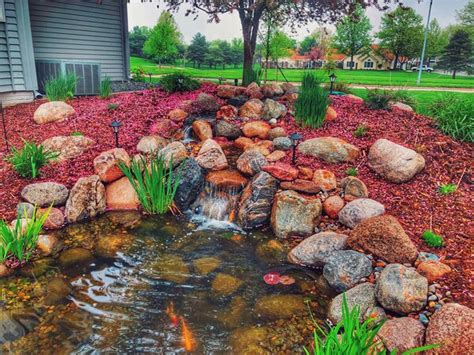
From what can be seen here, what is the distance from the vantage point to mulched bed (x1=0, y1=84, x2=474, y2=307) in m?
4.08

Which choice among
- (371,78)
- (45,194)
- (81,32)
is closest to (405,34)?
(371,78)

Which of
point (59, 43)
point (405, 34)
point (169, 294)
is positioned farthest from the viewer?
point (405, 34)

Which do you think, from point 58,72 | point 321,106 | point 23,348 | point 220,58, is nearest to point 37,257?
point 23,348

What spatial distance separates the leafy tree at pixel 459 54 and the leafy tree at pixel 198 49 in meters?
27.5

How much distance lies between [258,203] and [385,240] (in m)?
1.79

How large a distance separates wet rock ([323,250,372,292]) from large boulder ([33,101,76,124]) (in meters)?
5.85

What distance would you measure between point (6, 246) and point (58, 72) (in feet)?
25.2

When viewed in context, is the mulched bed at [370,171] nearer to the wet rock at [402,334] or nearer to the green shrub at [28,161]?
the green shrub at [28,161]

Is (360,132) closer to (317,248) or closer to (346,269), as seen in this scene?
(317,248)

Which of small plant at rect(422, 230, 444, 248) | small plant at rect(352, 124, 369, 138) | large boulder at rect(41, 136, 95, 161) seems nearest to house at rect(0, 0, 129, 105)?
large boulder at rect(41, 136, 95, 161)

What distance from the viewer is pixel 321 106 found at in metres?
6.44

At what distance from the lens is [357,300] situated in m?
3.30

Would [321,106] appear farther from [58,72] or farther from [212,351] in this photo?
[58,72]

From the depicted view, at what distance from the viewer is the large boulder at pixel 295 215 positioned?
4688mm
